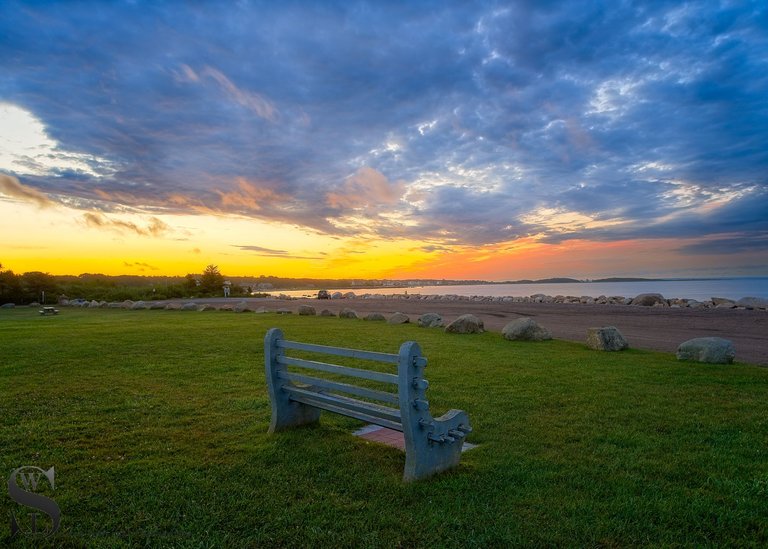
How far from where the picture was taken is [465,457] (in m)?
4.80

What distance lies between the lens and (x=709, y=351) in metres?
9.86

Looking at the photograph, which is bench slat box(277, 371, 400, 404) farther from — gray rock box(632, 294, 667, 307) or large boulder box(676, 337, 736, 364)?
gray rock box(632, 294, 667, 307)

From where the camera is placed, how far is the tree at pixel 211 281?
4650 cm

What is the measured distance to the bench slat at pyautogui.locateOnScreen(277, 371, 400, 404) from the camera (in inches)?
178

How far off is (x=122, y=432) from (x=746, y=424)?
791cm

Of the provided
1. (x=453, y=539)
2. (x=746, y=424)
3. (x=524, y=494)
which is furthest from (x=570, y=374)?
(x=453, y=539)

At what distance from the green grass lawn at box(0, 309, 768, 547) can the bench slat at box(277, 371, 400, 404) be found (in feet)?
2.17

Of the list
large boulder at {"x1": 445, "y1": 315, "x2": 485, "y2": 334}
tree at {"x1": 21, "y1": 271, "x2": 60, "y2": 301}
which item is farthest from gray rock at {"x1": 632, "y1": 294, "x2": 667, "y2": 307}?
tree at {"x1": 21, "y1": 271, "x2": 60, "y2": 301}

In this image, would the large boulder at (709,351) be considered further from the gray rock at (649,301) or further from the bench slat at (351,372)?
the gray rock at (649,301)

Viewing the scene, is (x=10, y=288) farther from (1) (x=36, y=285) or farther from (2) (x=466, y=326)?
(2) (x=466, y=326)

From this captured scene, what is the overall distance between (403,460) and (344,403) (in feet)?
2.79

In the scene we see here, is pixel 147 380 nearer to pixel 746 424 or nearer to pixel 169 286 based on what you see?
pixel 746 424

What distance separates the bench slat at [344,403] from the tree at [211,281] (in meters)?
44.0

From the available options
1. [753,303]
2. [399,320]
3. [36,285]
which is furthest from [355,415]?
[36,285]
